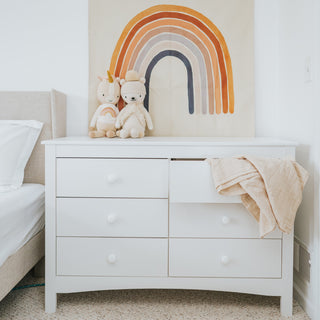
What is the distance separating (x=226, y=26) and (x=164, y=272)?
1331mm

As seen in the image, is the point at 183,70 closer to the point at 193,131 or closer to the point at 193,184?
the point at 193,131

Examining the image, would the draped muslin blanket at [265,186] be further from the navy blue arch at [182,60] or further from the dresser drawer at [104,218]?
the navy blue arch at [182,60]

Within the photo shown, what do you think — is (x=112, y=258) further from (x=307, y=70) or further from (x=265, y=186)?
(x=307, y=70)

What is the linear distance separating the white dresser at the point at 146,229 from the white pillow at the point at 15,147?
0.27 m

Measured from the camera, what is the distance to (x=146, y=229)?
1.40 m

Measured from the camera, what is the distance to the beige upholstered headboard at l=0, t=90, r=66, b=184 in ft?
5.69

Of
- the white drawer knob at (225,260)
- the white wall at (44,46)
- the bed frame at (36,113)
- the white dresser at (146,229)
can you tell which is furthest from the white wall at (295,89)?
the bed frame at (36,113)

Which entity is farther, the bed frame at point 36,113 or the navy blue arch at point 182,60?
the navy blue arch at point 182,60

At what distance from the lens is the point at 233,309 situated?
4.74 ft

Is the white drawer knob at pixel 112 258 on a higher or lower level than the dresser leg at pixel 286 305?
higher

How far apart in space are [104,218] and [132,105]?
628mm

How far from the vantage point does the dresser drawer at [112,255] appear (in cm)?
140

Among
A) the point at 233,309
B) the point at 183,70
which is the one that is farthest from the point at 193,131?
the point at 233,309

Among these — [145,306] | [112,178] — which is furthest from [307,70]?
[145,306]
